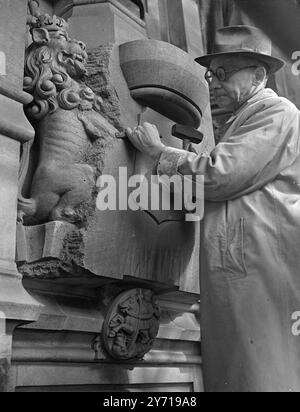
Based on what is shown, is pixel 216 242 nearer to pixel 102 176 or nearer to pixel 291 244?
pixel 291 244

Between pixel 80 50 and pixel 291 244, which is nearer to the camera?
pixel 291 244

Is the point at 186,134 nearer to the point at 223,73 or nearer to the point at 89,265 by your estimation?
the point at 223,73

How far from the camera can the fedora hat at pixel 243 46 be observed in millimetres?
3377

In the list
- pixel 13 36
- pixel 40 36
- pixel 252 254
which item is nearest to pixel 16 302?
pixel 252 254

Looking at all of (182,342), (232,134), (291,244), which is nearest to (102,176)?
(232,134)

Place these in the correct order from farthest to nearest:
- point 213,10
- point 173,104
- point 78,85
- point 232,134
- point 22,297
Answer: point 213,10, point 173,104, point 78,85, point 232,134, point 22,297

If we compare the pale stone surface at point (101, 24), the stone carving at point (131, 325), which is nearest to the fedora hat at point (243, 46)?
the pale stone surface at point (101, 24)

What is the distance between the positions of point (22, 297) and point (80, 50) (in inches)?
58.5

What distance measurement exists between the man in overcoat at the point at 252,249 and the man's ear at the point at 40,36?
0.95 meters

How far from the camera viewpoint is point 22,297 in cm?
295

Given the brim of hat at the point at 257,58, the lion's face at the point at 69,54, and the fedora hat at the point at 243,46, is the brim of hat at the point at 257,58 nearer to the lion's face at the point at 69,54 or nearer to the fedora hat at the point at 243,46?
the fedora hat at the point at 243,46

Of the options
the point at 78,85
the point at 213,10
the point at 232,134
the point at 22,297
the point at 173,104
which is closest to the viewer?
the point at 22,297

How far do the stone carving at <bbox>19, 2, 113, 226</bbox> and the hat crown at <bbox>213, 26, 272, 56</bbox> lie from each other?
30.3 inches
